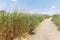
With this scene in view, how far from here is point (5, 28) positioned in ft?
24.0

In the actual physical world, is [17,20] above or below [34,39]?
above

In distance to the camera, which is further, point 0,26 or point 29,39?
point 29,39

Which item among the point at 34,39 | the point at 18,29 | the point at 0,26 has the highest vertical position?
the point at 0,26

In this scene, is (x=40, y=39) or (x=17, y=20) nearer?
(x=17, y=20)

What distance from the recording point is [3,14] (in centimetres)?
745

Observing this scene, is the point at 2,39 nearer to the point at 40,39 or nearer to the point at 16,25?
the point at 16,25

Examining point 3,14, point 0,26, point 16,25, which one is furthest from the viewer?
point 16,25

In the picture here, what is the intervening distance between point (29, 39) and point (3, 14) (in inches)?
177

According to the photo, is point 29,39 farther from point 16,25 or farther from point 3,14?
point 3,14

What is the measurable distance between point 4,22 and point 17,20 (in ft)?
7.22

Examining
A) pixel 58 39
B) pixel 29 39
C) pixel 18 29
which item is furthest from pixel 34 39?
pixel 18 29

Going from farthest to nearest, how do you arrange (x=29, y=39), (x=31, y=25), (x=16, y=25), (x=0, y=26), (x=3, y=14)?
(x=31, y=25) → (x=29, y=39) → (x=16, y=25) → (x=3, y=14) → (x=0, y=26)

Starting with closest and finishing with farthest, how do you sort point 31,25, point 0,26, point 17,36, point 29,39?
point 0,26, point 17,36, point 29,39, point 31,25

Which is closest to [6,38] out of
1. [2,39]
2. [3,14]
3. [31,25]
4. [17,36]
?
[2,39]
